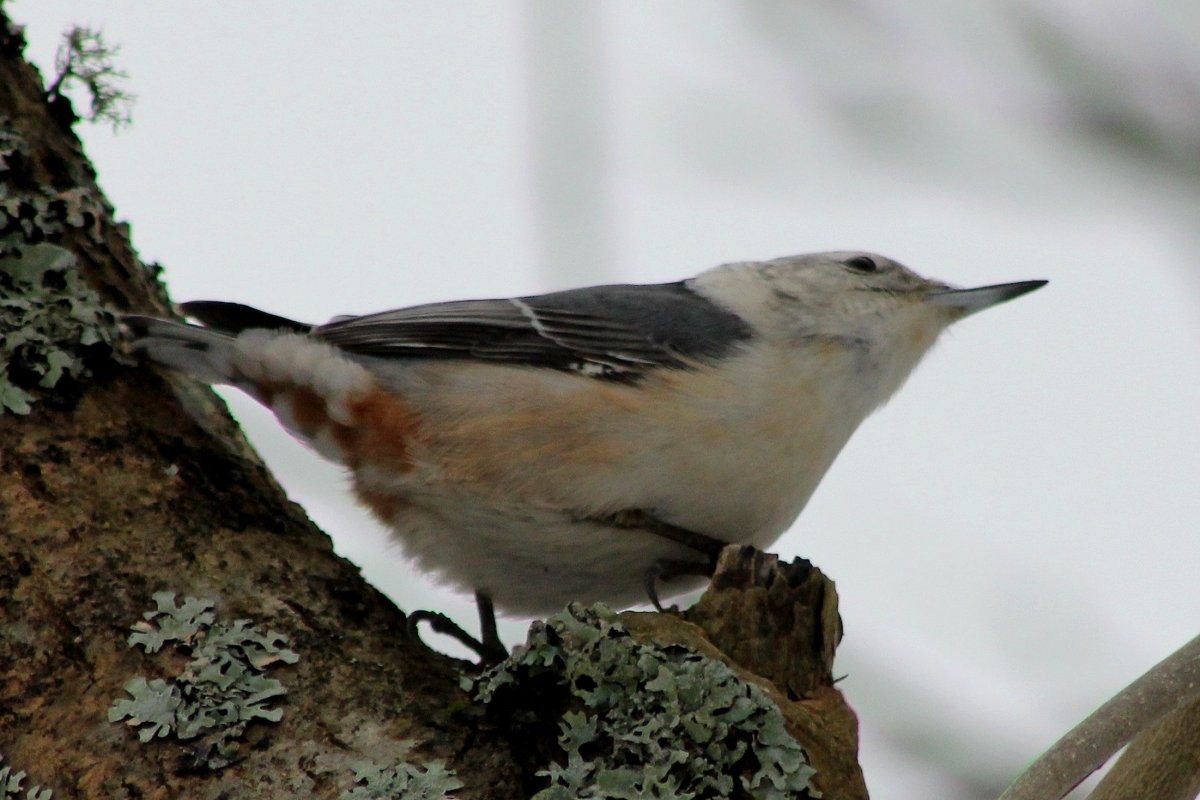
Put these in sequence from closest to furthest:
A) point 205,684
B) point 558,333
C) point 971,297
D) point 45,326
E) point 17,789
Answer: point 17,789 → point 205,684 → point 45,326 → point 558,333 → point 971,297

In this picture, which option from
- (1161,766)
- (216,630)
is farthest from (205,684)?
(1161,766)

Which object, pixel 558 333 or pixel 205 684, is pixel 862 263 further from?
pixel 205 684

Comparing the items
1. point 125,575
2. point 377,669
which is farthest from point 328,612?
point 125,575

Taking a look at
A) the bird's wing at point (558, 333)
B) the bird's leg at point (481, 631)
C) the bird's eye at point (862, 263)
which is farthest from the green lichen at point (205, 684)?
the bird's eye at point (862, 263)

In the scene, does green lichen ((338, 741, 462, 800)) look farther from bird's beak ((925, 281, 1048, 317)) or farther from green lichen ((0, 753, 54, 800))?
bird's beak ((925, 281, 1048, 317))

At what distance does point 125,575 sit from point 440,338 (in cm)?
98

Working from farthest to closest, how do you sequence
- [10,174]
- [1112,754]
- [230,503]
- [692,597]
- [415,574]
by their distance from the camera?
[692,597], [415,574], [10,174], [230,503], [1112,754]

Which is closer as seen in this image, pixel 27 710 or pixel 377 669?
pixel 27 710

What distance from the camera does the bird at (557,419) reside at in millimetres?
2482

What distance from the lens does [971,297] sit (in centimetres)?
318

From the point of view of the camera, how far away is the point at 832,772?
172cm

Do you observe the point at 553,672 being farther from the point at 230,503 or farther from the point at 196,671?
the point at 230,503

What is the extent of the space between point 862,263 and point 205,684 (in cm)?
202

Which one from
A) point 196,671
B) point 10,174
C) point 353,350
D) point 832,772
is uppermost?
point 10,174
